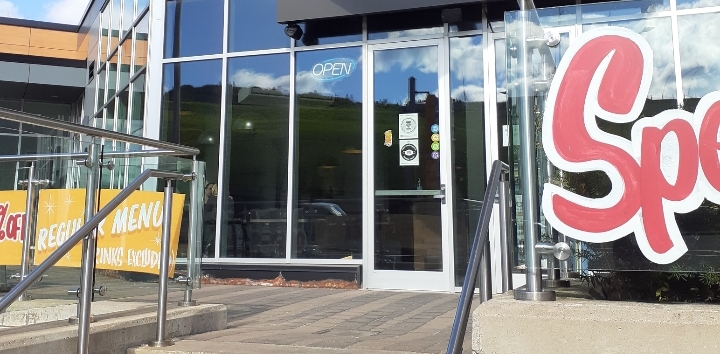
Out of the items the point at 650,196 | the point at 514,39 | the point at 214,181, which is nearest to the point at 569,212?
the point at 650,196

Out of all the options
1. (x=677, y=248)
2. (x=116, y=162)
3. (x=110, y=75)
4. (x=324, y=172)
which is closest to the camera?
(x=677, y=248)

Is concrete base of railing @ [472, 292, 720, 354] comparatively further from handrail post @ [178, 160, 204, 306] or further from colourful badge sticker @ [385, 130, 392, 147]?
colourful badge sticker @ [385, 130, 392, 147]

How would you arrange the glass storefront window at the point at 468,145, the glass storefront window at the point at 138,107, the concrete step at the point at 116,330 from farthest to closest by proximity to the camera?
the glass storefront window at the point at 138,107
the glass storefront window at the point at 468,145
the concrete step at the point at 116,330

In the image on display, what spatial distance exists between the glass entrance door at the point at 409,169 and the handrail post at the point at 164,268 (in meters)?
3.46

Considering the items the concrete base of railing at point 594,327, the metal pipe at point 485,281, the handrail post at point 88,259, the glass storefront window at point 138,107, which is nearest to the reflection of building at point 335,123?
the glass storefront window at point 138,107

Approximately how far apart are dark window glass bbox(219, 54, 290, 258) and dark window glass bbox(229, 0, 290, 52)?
0.18 meters

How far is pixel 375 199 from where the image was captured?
7.26 meters

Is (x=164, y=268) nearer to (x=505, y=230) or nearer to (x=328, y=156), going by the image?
(x=505, y=230)

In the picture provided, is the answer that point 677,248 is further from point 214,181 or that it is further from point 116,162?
point 214,181

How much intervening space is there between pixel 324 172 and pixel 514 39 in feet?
15.2

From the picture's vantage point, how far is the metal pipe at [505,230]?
337 cm

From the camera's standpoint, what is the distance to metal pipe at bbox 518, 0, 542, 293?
2.99 m

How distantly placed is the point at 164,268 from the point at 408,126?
387 centimetres

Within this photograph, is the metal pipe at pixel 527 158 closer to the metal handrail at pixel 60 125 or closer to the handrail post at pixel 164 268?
the handrail post at pixel 164 268
